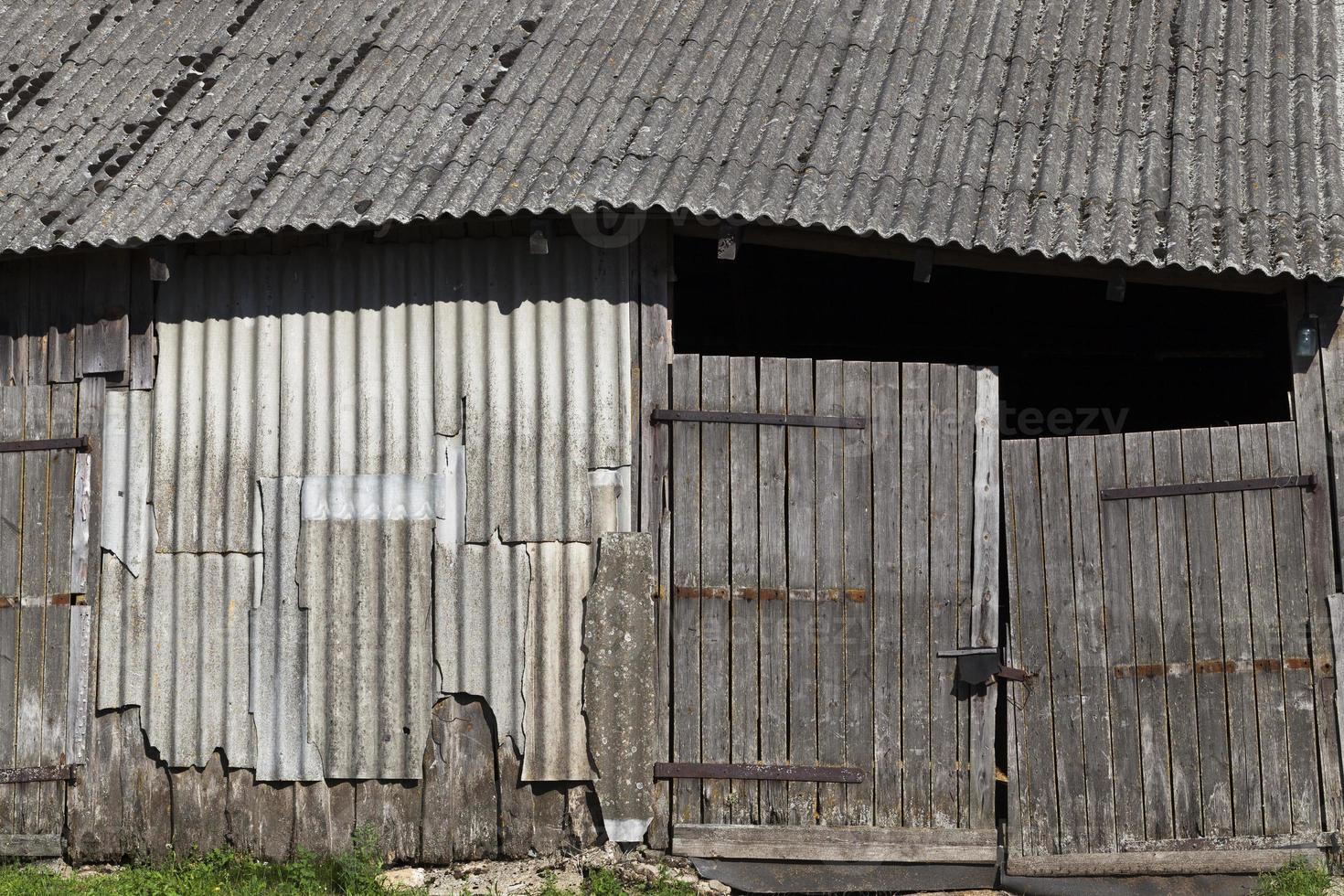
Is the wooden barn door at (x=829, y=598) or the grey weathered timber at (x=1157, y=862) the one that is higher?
the wooden barn door at (x=829, y=598)

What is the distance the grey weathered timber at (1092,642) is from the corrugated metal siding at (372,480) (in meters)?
2.04

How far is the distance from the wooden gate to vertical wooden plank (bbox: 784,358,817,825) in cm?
338

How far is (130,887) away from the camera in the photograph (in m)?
6.27

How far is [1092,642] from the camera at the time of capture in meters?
6.16

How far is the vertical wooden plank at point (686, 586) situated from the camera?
20.5ft

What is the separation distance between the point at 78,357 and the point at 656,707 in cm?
331

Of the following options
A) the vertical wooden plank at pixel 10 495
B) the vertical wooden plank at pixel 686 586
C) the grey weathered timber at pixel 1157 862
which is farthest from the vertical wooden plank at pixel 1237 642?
the vertical wooden plank at pixel 10 495

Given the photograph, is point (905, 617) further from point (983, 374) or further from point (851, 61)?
point (851, 61)

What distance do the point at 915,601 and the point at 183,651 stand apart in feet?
11.3

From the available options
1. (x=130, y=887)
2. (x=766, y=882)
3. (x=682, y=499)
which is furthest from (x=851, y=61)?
(x=130, y=887)

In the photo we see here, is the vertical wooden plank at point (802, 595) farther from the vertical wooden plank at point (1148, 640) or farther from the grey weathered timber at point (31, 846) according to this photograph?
the grey weathered timber at point (31, 846)

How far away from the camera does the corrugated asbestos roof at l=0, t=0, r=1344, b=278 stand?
6.15 meters

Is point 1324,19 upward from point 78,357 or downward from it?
upward

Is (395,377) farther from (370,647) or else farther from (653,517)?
(653,517)
